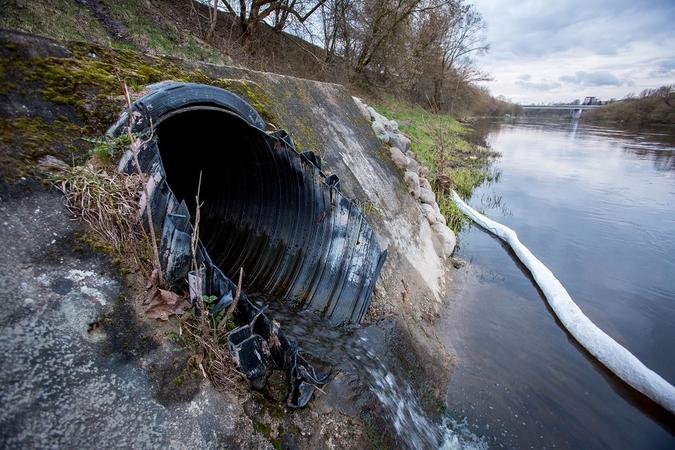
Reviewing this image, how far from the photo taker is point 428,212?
22.0 ft

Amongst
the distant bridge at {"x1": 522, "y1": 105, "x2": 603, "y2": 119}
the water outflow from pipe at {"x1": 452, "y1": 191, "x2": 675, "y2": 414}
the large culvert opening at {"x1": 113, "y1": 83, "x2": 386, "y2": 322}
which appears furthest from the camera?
the distant bridge at {"x1": 522, "y1": 105, "x2": 603, "y2": 119}

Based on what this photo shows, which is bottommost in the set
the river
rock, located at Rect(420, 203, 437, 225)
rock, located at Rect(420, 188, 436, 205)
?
the river

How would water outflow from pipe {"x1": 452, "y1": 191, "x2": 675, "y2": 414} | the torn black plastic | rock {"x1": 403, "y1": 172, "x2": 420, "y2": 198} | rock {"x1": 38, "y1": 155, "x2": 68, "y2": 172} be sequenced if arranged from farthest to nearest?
→ 1. rock {"x1": 403, "y1": 172, "x2": 420, "y2": 198}
2. water outflow from pipe {"x1": 452, "y1": 191, "x2": 675, "y2": 414}
3. the torn black plastic
4. rock {"x1": 38, "y1": 155, "x2": 68, "y2": 172}

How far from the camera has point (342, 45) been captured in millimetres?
18781

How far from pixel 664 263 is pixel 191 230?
948 centimetres

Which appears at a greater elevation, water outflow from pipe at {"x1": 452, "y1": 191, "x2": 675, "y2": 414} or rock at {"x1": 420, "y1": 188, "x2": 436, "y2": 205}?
rock at {"x1": 420, "y1": 188, "x2": 436, "y2": 205}

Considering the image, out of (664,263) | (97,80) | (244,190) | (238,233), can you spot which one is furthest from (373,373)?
(664,263)

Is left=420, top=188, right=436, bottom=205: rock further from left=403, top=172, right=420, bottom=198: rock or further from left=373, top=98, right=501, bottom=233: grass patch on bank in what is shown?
left=373, top=98, right=501, bottom=233: grass patch on bank

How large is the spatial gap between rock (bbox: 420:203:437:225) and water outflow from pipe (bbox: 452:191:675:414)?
82.9 inches

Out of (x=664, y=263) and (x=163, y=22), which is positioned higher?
(x=163, y=22)

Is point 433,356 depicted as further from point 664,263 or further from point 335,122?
point 664,263

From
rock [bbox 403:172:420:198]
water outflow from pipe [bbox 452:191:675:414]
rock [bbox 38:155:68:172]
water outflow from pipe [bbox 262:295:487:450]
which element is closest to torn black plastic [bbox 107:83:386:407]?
water outflow from pipe [bbox 262:295:487:450]

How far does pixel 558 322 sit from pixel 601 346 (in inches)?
30.2

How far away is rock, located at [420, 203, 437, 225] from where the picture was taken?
21.7 ft
